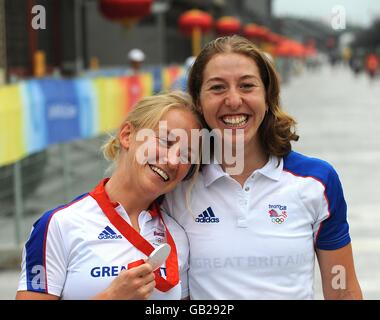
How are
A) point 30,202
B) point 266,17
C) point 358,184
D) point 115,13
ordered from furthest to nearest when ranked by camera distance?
point 266,17
point 115,13
point 358,184
point 30,202

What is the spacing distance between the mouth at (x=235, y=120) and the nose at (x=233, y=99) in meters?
0.04

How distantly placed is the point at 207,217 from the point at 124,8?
1082cm

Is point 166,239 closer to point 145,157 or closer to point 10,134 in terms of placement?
point 145,157

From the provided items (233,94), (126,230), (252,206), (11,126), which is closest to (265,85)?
(233,94)

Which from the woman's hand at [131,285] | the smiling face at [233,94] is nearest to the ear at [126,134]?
the smiling face at [233,94]

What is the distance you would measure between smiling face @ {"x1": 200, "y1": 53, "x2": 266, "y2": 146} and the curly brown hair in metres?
0.03

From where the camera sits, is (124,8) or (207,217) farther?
(124,8)

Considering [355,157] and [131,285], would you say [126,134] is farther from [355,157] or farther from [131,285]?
[355,157]

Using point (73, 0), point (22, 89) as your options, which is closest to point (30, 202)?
point (22, 89)

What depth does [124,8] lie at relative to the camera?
41.9ft

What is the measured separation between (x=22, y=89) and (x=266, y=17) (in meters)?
75.0

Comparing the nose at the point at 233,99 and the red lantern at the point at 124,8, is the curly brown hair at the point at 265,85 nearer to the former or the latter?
the nose at the point at 233,99

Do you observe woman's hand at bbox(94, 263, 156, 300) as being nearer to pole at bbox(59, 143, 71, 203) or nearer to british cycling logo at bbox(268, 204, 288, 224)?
british cycling logo at bbox(268, 204, 288, 224)

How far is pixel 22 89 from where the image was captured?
21.3 ft
